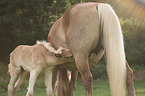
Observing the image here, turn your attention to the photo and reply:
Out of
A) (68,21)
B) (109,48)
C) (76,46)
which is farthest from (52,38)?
(109,48)

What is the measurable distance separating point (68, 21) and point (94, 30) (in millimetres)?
652

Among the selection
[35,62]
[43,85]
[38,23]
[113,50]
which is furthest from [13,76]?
[38,23]

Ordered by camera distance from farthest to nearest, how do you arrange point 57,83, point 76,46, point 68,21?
point 57,83
point 68,21
point 76,46

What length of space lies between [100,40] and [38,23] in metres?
11.0

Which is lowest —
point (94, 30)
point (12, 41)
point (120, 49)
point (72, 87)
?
point (12, 41)

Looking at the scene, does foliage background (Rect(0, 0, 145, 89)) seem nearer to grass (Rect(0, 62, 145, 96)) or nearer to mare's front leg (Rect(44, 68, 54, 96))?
grass (Rect(0, 62, 145, 96))

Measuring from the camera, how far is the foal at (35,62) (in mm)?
4590

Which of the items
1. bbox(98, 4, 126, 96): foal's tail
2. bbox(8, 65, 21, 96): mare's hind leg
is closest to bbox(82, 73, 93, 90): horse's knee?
bbox(98, 4, 126, 96): foal's tail

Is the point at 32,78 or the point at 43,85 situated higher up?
the point at 32,78

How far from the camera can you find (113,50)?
395 centimetres

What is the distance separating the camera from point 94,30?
13.1 feet

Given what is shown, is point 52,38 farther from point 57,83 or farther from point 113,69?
point 113,69

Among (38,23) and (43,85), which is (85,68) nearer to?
(43,85)

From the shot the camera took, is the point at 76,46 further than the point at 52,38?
No
